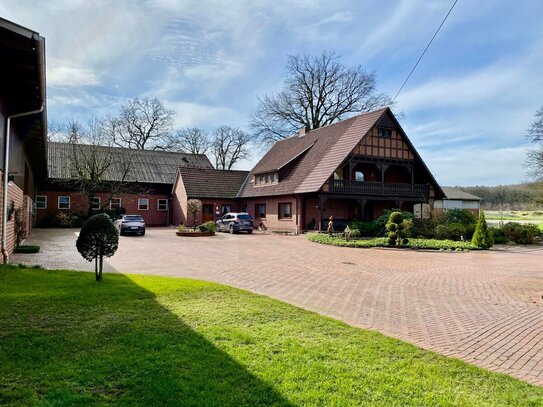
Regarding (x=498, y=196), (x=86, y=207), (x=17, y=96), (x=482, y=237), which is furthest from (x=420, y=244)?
(x=498, y=196)

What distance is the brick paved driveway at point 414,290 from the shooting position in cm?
537

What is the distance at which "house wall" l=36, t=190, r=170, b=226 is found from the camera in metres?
33.5

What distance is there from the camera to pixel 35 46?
668 cm

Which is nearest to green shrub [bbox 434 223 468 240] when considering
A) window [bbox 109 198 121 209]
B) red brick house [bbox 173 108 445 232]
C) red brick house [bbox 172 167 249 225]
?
red brick house [bbox 173 108 445 232]

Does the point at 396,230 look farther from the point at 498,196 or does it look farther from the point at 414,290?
the point at 498,196

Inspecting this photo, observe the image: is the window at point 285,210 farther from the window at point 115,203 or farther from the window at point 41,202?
the window at point 41,202

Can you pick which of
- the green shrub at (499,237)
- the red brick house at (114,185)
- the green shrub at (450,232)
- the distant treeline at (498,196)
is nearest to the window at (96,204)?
the red brick house at (114,185)

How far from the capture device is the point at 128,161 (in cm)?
3894

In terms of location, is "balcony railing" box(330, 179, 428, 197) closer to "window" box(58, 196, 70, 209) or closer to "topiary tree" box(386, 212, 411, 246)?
"topiary tree" box(386, 212, 411, 246)

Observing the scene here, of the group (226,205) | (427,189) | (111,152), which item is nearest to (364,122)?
(427,189)

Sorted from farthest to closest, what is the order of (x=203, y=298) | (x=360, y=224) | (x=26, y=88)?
1. (x=360, y=224)
2. (x=26, y=88)
3. (x=203, y=298)

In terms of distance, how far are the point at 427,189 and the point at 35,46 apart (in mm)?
29626

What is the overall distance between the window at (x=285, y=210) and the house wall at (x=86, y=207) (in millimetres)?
13700

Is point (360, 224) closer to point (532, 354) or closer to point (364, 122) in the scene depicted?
point (364, 122)
